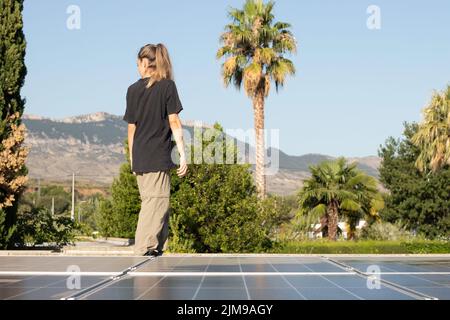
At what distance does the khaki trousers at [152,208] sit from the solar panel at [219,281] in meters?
0.30

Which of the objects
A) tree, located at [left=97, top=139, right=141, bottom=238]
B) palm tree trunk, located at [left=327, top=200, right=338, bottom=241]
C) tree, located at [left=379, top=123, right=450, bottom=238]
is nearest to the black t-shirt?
tree, located at [left=97, top=139, right=141, bottom=238]

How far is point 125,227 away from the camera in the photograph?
38.7m

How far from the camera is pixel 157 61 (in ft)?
20.8

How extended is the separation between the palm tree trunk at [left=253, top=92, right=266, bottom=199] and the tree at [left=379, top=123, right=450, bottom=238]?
77.8 feet

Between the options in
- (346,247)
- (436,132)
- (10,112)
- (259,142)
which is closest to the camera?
(10,112)

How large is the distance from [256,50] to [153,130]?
30.1m

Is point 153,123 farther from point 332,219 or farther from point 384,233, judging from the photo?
point 384,233

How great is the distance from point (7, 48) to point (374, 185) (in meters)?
25.6

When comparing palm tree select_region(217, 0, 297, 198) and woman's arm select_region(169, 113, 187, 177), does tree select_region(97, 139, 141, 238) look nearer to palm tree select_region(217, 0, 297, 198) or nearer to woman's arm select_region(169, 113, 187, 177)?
palm tree select_region(217, 0, 297, 198)

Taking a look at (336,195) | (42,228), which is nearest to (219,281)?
(42,228)

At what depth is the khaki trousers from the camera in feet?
20.9
